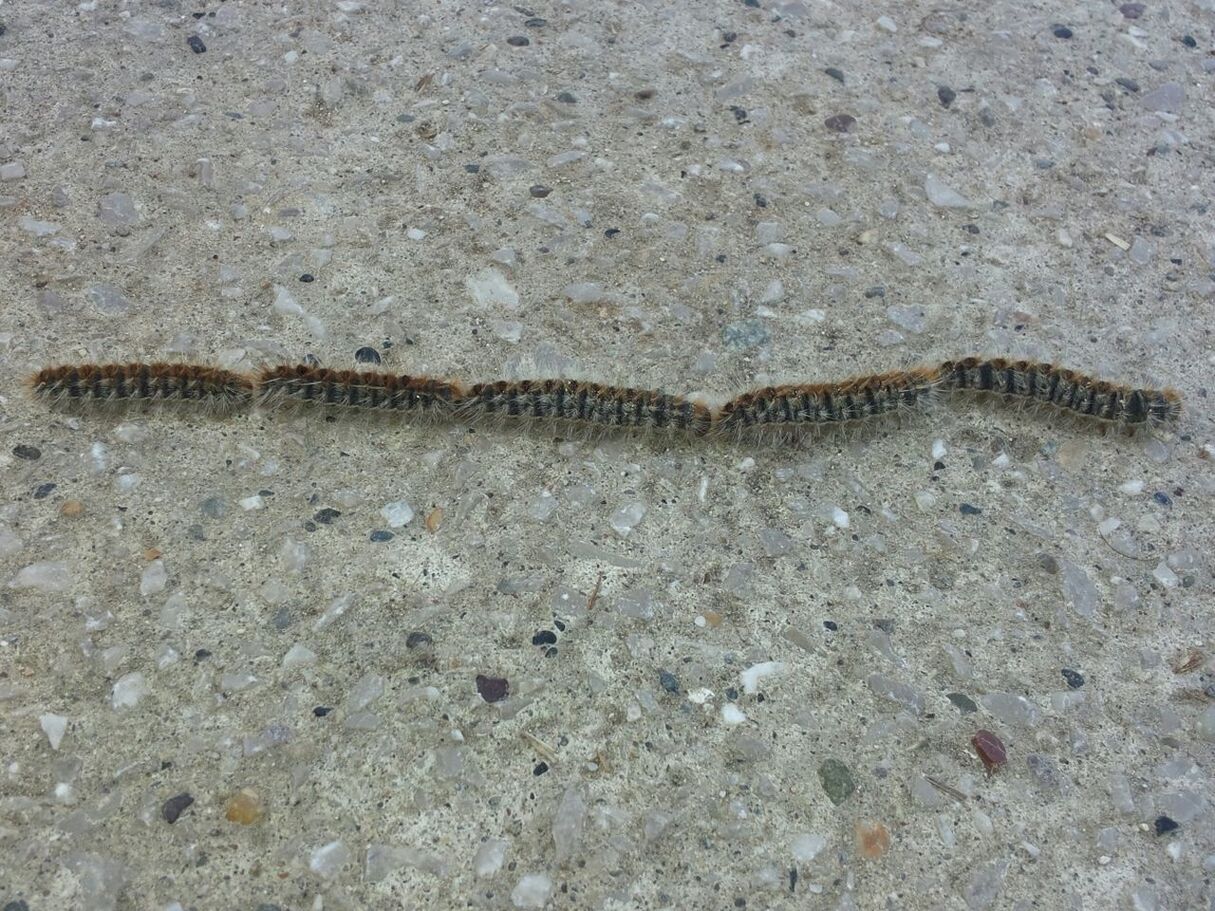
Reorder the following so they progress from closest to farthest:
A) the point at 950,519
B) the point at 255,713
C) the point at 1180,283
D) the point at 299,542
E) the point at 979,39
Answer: the point at 255,713 → the point at 299,542 → the point at 950,519 → the point at 1180,283 → the point at 979,39

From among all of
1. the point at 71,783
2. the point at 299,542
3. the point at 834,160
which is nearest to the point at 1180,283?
the point at 834,160

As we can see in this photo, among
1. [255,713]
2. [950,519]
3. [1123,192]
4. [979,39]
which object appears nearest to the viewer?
[255,713]

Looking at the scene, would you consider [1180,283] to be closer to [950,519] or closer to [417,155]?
[950,519]

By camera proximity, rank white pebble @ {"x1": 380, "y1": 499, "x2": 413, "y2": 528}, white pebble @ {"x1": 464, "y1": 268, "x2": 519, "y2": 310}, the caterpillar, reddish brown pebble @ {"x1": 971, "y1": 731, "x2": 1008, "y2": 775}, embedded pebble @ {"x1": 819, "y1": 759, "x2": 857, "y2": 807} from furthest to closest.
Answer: white pebble @ {"x1": 464, "y1": 268, "x2": 519, "y2": 310}
the caterpillar
white pebble @ {"x1": 380, "y1": 499, "x2": 413, "y2": 528}
reddish brown pebble @ {"x1": 971, "y1": 731, "x2": 1008, "y2": 775}
embedded pebble @ {"x1": 819, "y1": 759, "x2": 857, "y2": 807}

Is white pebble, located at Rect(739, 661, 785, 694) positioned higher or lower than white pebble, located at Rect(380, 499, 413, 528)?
lower

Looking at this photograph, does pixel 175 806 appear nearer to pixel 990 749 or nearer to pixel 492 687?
pixel 492 687

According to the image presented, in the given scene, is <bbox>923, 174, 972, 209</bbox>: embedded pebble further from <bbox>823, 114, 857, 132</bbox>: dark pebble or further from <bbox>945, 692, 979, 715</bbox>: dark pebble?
<bbox>945, 692, 979, 715</bbox>: dark pebble

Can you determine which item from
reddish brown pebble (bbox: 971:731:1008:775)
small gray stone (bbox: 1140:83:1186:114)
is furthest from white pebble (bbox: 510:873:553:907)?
small gray stone (bbox: 1140:83:1186:114)
